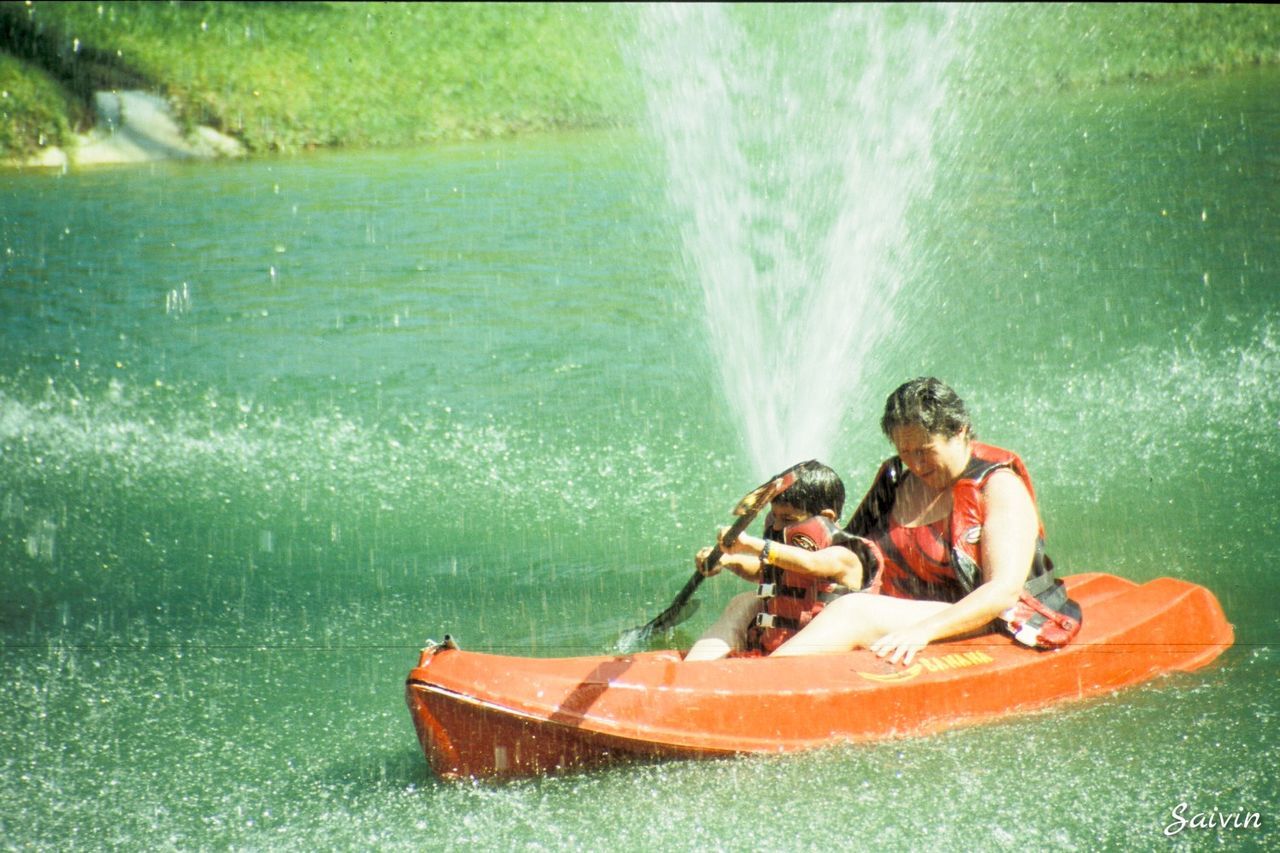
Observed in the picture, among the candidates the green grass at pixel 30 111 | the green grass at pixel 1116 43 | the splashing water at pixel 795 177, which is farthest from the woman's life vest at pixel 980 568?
the green grass at pixel 1116 43

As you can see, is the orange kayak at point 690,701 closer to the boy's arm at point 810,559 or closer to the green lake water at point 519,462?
the green lake water at point 519,462

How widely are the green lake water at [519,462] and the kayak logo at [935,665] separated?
0.22m

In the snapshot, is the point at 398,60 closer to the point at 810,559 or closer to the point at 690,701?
the point at 810,559

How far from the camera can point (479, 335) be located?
1066 cm

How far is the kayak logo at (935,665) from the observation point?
415cm

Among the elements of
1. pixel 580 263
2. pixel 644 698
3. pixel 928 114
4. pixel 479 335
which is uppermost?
pixel 928 114

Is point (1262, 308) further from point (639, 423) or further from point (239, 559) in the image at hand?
point (239, 559)

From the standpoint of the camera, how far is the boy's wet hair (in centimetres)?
436

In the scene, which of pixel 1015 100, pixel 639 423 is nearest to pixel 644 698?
pixel 639 423

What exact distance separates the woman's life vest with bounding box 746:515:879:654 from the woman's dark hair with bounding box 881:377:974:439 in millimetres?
404

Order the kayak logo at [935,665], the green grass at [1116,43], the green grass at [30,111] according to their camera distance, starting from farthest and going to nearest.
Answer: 1. the green grass at [1116,43]
2. the green grass at [30,111]
3. the kayak logo at [935,665]

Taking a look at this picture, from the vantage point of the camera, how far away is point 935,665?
167 inches

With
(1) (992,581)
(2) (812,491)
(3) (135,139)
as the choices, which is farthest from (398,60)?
(1) (992,581)

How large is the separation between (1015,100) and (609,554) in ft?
41.9
